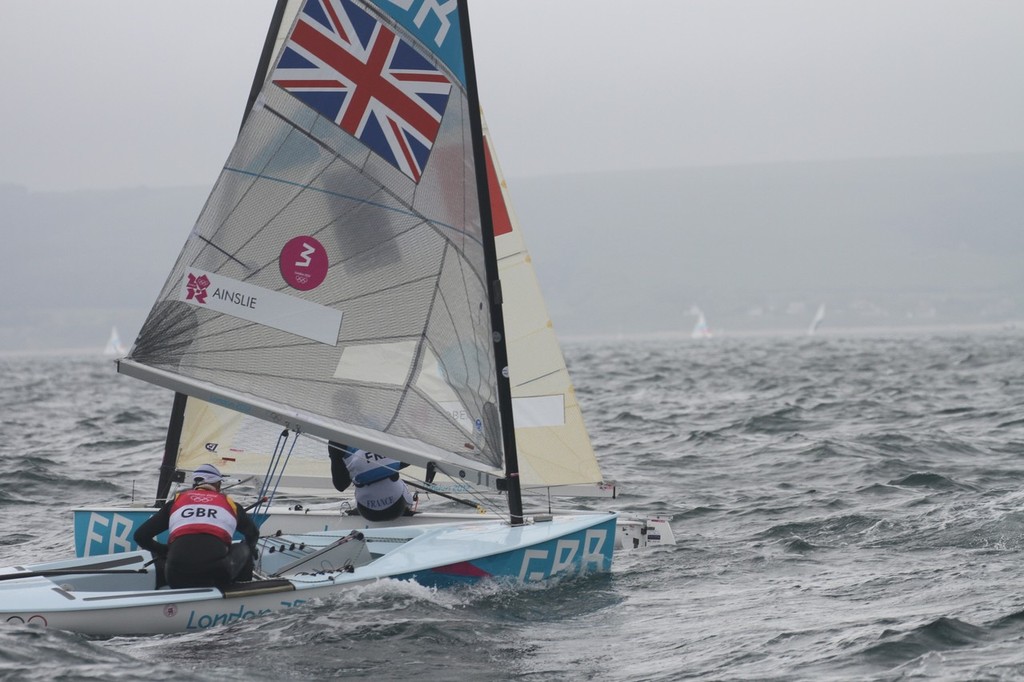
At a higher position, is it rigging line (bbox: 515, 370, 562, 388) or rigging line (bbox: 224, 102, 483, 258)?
rigging line (bbox: 224, 102, 483, 258)

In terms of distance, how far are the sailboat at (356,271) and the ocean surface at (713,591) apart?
646 mm

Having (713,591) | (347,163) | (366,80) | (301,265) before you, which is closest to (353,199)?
(347,163)

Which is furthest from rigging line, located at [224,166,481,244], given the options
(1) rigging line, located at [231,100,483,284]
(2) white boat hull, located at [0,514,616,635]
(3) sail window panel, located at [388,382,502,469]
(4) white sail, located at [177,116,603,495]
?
(2) white boat hull, located at [0,514,616,635]

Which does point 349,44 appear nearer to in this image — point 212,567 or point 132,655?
point 212,567

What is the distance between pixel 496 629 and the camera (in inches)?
279

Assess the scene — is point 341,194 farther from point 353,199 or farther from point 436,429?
point 436,429

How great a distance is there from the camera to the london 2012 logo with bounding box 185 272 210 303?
25.0 feet

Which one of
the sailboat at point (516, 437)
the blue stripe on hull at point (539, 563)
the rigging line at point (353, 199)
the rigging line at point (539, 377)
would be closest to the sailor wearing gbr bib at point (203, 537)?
the blue stripe on hull at point (539, 563)

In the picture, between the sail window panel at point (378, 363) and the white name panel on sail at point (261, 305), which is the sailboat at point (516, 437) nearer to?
the sail window panel at point (378, 363)

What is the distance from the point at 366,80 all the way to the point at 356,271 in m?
1.17

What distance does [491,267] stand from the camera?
796cm

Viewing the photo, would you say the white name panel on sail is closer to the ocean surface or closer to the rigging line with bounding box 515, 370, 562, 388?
the ocean surface

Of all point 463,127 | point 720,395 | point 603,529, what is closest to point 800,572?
point 603,529

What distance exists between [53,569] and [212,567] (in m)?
1.13
